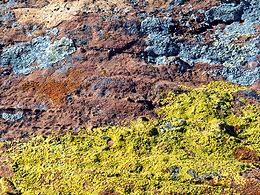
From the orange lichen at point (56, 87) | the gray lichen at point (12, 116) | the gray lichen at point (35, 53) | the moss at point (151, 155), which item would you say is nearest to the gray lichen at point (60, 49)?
the gray lichen at point (35, 53)

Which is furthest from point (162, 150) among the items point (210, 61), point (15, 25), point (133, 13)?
point (15, 25)

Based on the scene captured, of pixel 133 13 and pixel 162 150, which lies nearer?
pixel 162 150

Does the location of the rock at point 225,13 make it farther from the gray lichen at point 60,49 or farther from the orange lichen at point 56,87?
the orange lichen at point 56,87

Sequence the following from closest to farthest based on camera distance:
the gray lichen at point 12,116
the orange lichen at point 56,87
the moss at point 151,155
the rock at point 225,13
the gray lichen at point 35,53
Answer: the moss at point 151,155
the gray lichen at point 12,116
the orange lichen at point 56,87
the gray lichen at point 35,53
the rock at point 225,13

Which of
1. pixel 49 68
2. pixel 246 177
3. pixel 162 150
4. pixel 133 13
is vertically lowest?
pixel 246 177

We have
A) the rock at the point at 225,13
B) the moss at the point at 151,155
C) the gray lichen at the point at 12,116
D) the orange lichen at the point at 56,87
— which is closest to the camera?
the moss at the point at 151,155

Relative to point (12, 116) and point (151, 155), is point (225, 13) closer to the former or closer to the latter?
point (151, 155)

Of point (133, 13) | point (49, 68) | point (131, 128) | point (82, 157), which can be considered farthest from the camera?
point (133, 13)

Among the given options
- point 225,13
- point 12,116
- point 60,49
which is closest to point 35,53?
point 60,49

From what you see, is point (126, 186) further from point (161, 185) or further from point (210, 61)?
point (210, 61)
